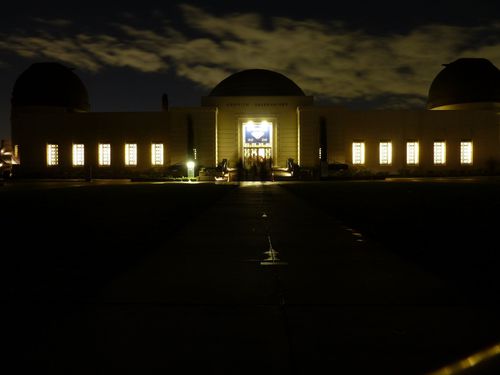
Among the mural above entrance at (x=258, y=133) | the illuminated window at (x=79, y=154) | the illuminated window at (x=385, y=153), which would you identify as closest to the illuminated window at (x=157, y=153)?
the illuminated window at (x=79, y=154)

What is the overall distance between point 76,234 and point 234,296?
5234 millimetres

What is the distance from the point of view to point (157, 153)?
4612cm

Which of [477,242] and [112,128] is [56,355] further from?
[112,128]

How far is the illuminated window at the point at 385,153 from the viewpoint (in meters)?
45.7

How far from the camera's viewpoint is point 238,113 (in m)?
46.0

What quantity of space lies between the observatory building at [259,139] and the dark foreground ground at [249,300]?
3579 cm

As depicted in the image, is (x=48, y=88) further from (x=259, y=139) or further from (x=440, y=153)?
(x=440, y=153)

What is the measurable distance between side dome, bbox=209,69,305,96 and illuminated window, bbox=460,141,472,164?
50.8 feet

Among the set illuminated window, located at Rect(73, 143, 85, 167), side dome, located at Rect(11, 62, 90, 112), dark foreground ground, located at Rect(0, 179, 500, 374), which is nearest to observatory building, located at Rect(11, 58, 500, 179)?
illuminated window, located at Rect(73, 143, 85, 167)

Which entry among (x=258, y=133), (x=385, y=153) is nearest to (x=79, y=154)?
(x=258, y=133)

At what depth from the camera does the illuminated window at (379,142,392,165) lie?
45.7 meters

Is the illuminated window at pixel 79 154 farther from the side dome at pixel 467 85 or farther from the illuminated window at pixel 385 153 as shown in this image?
the side dome at pixel 467 85

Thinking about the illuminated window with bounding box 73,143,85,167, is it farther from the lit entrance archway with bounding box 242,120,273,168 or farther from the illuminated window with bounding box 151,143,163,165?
the lit entrance archway with bounding box 242,120,273,168

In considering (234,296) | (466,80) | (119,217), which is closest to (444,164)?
(466,80)
